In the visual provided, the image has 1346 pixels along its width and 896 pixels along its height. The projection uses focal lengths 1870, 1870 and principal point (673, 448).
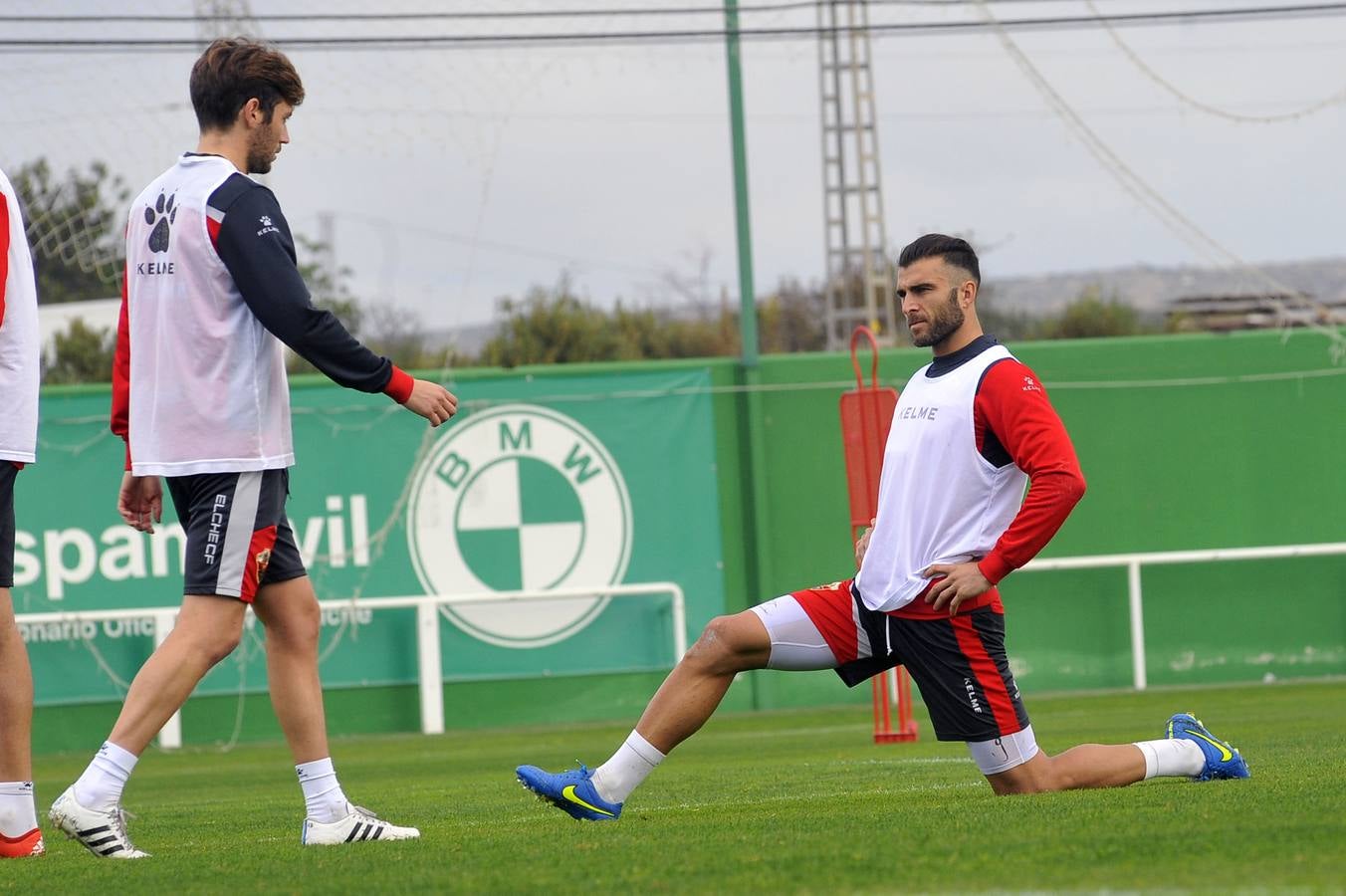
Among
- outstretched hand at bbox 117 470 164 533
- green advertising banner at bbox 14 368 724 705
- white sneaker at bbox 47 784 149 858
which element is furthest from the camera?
green advertising banner at bbox 14 368 724 705

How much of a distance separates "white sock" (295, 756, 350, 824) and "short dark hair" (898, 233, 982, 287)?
2150 mm

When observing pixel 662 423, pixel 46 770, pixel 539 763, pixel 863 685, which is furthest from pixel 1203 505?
pixel 46 770

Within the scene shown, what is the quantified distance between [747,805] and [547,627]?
24.0 ft

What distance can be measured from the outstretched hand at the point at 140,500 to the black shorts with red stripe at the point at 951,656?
1.79m

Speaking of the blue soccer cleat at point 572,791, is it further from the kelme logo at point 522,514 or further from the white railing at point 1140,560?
the white railing at point 1140,560

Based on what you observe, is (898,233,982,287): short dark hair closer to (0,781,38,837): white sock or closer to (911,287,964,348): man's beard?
(911,287,964,348): man's beard

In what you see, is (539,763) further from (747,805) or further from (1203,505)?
(1203,505)

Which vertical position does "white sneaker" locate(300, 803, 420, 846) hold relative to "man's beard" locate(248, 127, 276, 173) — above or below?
below

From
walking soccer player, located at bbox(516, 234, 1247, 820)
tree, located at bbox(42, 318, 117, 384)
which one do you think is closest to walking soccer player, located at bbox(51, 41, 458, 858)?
walking soccer player, located at bbox(516, 234, 1247, 820)

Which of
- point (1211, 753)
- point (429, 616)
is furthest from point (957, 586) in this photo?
point (429, 616)

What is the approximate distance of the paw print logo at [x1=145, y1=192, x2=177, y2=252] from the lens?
4.68 metres

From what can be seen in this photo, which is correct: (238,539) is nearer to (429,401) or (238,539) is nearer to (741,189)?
(429,401)

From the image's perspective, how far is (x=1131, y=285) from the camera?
35.9 meters

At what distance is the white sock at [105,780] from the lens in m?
4.46
